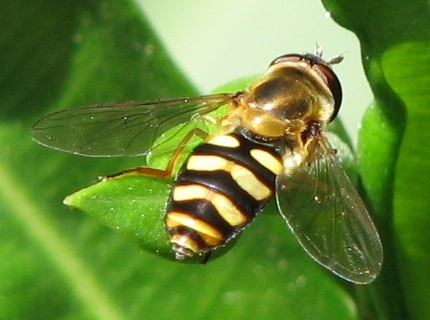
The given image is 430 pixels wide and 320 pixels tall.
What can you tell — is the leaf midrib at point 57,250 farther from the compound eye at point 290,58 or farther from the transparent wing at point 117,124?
the compound eye at point 290,58

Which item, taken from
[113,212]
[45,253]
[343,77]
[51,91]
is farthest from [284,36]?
[113,212]

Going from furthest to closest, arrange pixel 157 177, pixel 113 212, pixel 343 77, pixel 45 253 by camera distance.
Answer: pixel 343 77 < pixel 45 253 < pixel 157 177 < pixel 113 212

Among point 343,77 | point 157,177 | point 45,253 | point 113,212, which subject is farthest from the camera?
point 343,77

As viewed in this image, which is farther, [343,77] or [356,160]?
[343,77]

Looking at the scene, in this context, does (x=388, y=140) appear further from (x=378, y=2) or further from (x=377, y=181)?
(x=378, y=2)

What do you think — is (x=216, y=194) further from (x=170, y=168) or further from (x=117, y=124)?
(x=117, y=124)

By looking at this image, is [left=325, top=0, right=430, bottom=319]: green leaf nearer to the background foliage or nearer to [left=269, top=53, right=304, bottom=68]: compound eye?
the background foliage

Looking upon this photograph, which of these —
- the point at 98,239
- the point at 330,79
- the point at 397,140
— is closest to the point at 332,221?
the point at 397,140
